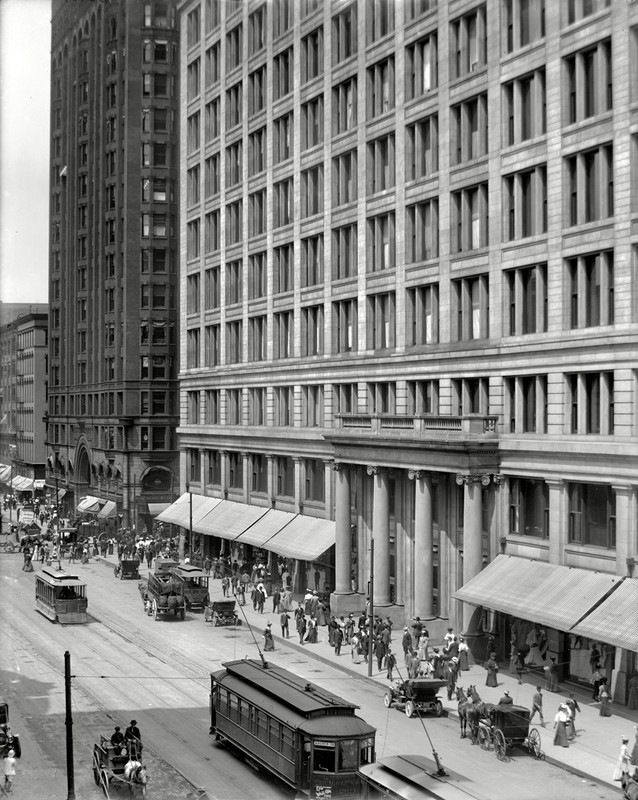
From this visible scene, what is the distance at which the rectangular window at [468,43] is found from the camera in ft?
173

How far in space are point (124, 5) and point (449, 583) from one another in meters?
80.8

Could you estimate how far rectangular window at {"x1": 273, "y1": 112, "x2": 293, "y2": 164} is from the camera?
74.3 meters

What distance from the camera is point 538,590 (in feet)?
151

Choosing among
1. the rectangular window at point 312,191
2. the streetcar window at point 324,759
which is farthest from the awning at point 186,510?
the streetcar window at point 324,759

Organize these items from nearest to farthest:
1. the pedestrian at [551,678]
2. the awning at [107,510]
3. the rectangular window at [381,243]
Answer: the pedestrian at [551,678] → the rectangular window at [381,243] → the awning at [107,510]

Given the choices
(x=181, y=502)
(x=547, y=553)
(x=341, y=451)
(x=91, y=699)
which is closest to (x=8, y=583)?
(x=181, y=502)

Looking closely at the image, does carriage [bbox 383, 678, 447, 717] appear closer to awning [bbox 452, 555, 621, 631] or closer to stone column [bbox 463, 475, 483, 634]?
awning [bbox 452, 555, 621, 631]

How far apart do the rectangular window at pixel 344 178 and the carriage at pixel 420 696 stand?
33569 millimetres

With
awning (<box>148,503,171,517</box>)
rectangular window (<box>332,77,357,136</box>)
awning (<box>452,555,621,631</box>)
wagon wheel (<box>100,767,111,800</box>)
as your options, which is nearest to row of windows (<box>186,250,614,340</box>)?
Answer: rectangular window (<box>332,77,357,136</box>)

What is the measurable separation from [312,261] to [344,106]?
1022 centimetres

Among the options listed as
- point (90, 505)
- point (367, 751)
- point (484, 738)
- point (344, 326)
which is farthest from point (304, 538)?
point (90, 505)

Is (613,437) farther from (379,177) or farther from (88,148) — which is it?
(88,148)

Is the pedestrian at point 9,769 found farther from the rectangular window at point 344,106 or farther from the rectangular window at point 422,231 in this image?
the rectangular window at point 344,106

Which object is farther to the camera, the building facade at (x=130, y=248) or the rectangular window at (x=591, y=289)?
the building facade at (x=130, y=248)
